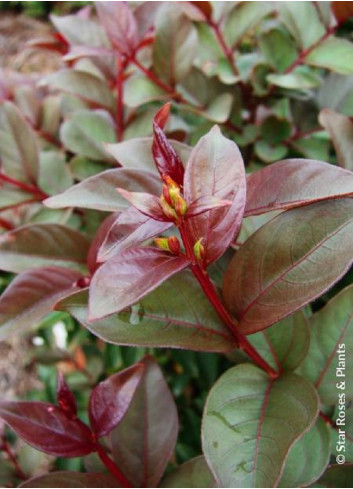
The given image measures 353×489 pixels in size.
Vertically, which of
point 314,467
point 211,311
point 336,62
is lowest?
point 314,467

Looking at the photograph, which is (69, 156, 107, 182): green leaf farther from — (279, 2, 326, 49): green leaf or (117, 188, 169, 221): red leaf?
(117, 188, 169, 221): red leaf

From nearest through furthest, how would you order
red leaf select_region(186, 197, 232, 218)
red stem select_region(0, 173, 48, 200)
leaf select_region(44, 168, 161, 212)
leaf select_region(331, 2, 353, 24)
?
red leaf select_region(186, 197, 232, 218)
leaf select_region(44, 168, 161, 212)
leaf select_region(331, 2, 353, 24)
red stem select_region(0, 173, 48, 200)

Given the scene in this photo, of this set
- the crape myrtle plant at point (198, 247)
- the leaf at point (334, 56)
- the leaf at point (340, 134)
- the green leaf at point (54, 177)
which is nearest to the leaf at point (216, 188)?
the crape myrtle plant at point (198, 247)

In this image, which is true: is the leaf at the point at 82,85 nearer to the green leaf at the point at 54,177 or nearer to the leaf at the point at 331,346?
the green leaf at the point at 54,177

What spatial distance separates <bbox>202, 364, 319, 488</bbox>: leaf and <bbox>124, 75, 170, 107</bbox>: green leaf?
0.43 meters

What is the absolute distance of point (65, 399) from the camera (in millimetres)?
569

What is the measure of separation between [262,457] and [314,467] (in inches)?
3.8

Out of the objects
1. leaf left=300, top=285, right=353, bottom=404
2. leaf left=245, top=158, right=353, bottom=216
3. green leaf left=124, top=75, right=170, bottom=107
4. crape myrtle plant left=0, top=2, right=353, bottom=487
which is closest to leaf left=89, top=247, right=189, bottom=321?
crape myrtle plant left=0, top=2, right=353, bottom=487

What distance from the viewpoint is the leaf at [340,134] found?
26.1 inches

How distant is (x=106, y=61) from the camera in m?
0.92

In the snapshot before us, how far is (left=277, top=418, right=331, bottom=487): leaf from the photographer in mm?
558

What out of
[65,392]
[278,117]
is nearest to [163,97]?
[278,117]

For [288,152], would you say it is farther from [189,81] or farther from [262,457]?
[262,457]

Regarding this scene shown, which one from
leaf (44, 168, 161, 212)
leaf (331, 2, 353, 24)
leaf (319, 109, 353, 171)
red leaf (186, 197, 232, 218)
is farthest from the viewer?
leaf (331, 2, 353, 24)
